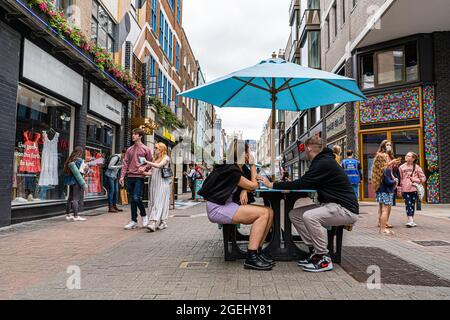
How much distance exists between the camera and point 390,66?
16594mm

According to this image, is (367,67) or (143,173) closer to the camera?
(143,173)

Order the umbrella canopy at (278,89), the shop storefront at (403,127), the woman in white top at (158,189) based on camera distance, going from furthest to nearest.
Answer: the shop storefront at (403,127)
the woman in white top at (158,189)
the umbrella canopy at (278,89)

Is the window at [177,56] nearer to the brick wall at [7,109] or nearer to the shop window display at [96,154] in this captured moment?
the shop window display at [96,154]

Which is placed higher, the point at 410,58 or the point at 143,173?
the point at 410,58

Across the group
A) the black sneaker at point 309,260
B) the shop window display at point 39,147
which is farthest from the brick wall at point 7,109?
the black sneaker at point 309,260

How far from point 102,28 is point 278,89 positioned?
10.2 m

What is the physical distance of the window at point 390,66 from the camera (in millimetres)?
16266

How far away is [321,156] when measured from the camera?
14.6ft

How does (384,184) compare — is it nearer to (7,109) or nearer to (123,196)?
(7,109)

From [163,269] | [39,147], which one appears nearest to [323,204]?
[163,269]

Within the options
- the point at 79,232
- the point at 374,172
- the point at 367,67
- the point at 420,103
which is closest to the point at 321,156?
the point at 374,172

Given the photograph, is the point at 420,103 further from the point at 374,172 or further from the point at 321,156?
the point at 321,156

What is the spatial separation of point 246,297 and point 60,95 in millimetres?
8763

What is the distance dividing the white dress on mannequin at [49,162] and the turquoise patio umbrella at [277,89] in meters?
5.60
